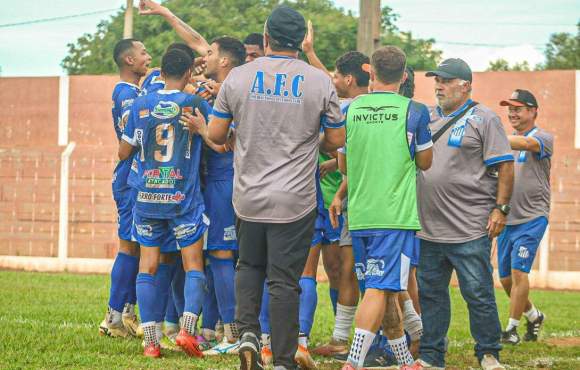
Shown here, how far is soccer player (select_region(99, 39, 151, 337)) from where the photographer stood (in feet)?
29.2

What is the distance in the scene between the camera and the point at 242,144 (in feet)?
21.5

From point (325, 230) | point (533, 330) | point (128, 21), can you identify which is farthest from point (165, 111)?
point (128, 21)

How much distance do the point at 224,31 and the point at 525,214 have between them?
2939cm

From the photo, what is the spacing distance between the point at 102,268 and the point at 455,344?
11.3m

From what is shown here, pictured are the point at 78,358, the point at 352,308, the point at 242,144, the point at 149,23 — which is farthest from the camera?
the point at 149,23

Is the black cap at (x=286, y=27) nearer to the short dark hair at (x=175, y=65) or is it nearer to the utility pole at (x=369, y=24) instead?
the short dark hair at (x=175, y=65)

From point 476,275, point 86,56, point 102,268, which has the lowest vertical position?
point 102,268

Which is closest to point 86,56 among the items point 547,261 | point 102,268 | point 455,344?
point 102,268

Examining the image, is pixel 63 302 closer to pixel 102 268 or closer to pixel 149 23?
pixel 102 268

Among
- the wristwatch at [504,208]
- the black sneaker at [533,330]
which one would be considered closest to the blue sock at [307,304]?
the wristwatch at [504,208]

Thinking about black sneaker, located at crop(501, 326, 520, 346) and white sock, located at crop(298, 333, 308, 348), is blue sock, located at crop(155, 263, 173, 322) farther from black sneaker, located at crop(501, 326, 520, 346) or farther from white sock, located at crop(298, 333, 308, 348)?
black sneaker, located at crop(501, 326, 520, 346)

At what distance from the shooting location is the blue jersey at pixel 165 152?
7.70 meters

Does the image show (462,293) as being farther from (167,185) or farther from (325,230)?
(167,185)

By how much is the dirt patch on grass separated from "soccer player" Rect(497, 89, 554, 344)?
0.64ft
